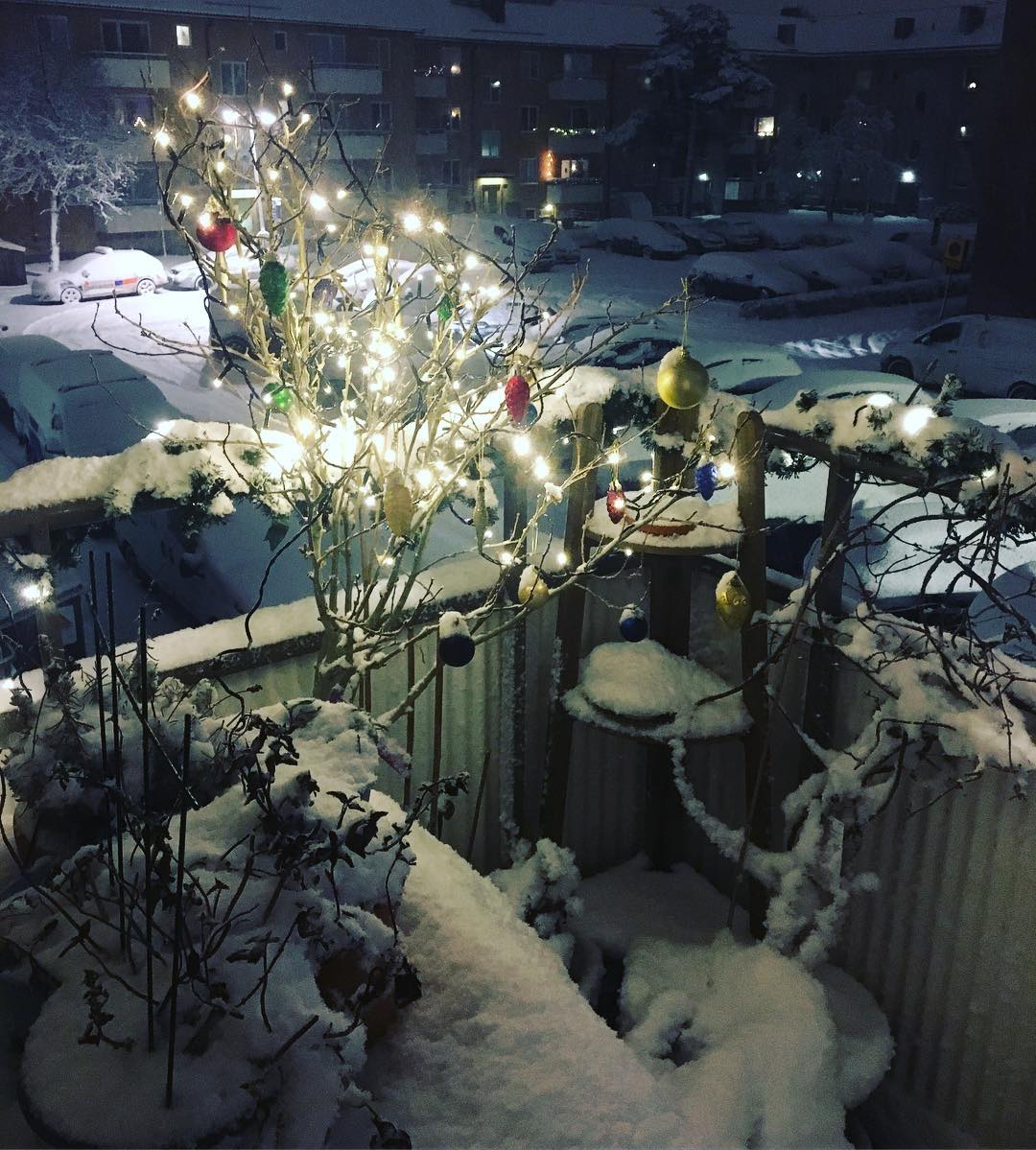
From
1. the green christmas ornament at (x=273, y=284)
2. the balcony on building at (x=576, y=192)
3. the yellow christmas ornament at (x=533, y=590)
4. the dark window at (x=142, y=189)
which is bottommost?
the yellow christmas ornament at (x=533, y=590)

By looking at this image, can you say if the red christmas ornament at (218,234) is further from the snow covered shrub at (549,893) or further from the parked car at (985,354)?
the parked car at (985,354)

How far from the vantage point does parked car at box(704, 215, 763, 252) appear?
27.9 metres

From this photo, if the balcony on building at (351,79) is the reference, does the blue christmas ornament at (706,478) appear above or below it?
below

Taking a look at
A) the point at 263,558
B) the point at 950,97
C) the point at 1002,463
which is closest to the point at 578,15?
the point at 950,97

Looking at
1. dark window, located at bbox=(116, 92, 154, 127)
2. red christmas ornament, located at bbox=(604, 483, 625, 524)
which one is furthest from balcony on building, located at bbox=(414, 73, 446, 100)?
red christmas ornament, located at bbox=(604, 483, 625, 524)

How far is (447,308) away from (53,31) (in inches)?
1087

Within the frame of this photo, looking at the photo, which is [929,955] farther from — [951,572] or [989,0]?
[989,0]

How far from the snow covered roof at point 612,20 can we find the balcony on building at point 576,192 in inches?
159

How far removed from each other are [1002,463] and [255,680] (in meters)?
2.52

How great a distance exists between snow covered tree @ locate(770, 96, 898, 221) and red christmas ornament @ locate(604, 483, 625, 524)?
100ft

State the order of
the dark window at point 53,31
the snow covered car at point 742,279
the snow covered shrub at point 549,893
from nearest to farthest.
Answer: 1. the snow covered shrub at point 549,893
2. the snow covered car at point 742,279
3. the dark window at point 53,31

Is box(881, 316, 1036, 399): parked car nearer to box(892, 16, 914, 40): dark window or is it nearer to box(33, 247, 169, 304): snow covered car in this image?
box(33, 247, 169, 304): snow covered car

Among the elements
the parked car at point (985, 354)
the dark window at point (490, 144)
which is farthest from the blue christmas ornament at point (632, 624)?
the dark window at point (490, 144)

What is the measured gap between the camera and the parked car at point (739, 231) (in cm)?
2788
